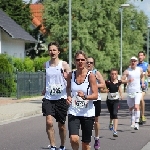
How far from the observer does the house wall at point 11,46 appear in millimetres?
44019

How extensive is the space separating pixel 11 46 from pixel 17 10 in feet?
32.7

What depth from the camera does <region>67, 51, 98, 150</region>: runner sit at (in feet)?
27.7

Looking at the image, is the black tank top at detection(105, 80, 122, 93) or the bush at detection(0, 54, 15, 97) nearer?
the black tank top at detection(105, 80, 122, 93)

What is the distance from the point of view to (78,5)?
200 ft

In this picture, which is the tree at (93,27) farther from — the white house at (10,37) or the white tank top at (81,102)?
the white tank top at (81,102)

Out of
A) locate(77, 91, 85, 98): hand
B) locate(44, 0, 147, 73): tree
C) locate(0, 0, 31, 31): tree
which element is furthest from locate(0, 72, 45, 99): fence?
locate(44, 0, 147, 73): tree

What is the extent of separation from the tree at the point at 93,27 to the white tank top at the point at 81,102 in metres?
51.3

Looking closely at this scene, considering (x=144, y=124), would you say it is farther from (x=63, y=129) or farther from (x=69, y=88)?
(x=69, y=88)

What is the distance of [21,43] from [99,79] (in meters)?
39.1

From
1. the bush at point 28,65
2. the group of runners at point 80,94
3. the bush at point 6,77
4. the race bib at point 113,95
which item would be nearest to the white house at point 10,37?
the bush at point 28,65

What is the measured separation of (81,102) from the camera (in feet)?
27.7

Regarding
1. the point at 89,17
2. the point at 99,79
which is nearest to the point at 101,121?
the point at 99,79

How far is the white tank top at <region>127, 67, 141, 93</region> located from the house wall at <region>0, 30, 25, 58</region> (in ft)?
92.5

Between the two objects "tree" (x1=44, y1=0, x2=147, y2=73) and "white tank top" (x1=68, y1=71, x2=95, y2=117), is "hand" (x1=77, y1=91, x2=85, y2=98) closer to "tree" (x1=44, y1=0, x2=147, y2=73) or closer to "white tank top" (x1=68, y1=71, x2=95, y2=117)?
"white tank top" (x1=68, y1=71, x2=95, y2=117)
